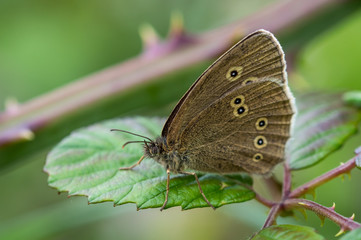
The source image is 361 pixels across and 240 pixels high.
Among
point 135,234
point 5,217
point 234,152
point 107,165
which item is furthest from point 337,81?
point 5,217

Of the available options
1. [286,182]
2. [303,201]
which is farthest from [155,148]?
[303,201]

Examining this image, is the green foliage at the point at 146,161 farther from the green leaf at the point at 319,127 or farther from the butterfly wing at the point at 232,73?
the butterfly wing at the point at 232,73

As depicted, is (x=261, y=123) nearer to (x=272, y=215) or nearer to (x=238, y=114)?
(x=238, y=114)

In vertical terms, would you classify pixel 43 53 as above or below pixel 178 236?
above

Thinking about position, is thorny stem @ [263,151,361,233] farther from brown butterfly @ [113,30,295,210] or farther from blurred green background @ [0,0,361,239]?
blurred green background @ [0,0,361,239]

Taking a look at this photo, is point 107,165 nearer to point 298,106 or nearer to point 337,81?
point 298,106

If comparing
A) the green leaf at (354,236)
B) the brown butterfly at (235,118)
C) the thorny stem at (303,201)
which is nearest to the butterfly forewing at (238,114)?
the brown butterfly at (235,118)
